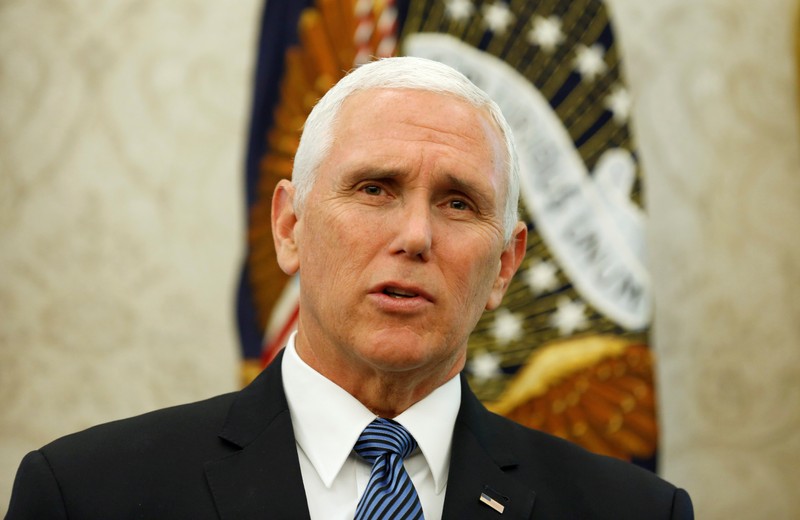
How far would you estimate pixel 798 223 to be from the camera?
4.12 m

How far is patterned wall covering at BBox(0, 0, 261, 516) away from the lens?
11.2 feet

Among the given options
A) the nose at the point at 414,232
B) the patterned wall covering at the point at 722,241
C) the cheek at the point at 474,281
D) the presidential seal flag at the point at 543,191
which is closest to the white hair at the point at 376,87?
the cheek at the point at 474,281

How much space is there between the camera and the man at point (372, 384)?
69.3 inches

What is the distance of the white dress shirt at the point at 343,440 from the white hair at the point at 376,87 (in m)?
0.36

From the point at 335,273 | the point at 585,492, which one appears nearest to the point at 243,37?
the point at 335,273

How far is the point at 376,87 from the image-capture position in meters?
1.95

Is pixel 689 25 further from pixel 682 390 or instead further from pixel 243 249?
pixel 243 249

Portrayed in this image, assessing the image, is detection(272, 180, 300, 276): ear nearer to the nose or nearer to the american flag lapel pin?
the nose

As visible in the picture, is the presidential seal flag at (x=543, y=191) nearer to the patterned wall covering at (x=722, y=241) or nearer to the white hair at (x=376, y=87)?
the patterned wall covering at (x=722, y=241)

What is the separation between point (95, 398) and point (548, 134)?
6.24ft

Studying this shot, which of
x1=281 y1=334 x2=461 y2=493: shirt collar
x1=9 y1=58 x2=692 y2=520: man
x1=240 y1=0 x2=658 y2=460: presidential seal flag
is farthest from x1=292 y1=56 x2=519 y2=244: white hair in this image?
x1=240 y1=0 x2=658 y2=460: presidential seal flag

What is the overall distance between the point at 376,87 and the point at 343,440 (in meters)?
0.67

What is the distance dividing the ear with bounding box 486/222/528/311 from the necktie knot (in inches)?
12.8

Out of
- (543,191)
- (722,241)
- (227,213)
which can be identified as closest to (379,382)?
(227,213)
